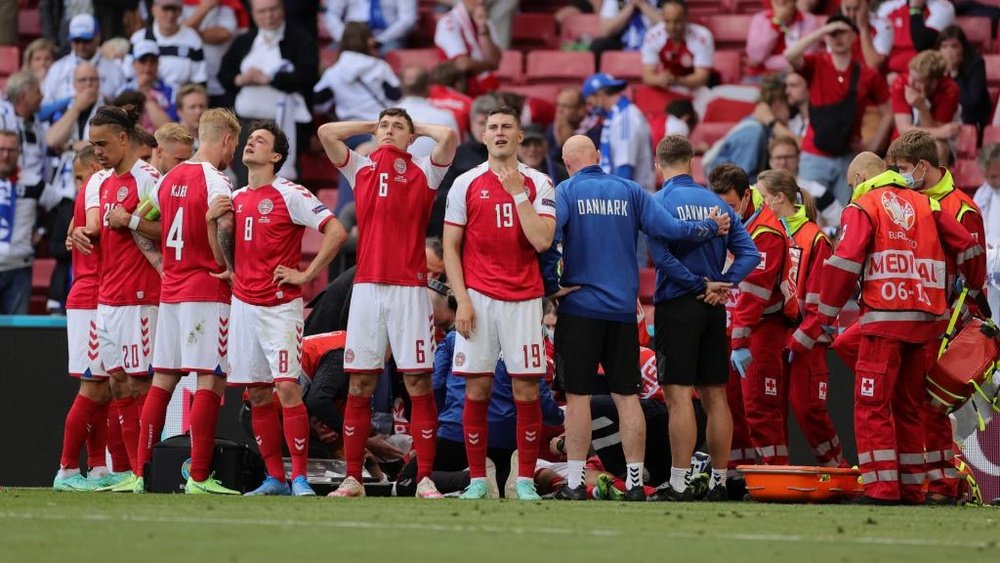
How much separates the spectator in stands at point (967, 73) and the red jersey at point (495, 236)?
651cm

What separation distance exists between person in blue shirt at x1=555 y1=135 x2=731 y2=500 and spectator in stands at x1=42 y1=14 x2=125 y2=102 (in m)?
8.07

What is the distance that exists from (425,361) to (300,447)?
88 cm

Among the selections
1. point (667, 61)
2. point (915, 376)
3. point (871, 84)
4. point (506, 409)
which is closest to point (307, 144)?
point (667, 61)

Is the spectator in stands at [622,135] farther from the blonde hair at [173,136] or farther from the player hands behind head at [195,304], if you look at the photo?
the player hands behind head at [195,304]

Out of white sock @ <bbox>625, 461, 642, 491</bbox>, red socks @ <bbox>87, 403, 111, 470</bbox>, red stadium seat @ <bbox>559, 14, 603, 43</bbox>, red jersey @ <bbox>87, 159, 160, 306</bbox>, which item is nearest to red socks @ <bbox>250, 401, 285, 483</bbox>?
red jersey @ <bbox>87, 159, 160, 306</bbox>

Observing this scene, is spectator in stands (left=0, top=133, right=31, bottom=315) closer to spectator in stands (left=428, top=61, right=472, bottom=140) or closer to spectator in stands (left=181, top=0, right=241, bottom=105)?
spectator in stands (left=181, top=0, right=241, bottom=105)

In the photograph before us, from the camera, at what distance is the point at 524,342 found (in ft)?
31.9

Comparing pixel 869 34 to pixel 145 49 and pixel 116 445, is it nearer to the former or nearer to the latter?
pixel 145 49

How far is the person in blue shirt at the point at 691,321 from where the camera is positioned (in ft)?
32.8

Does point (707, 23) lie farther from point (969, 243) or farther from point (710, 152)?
point (969, 243)

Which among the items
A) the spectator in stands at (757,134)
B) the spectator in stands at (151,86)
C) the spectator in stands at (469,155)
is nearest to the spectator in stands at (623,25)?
the spectator in stands at (757,134)

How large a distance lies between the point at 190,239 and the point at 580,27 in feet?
30.5

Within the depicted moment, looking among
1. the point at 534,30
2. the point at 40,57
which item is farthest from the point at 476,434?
the point at 534,30

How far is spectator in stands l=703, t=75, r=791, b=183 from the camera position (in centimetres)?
1503
